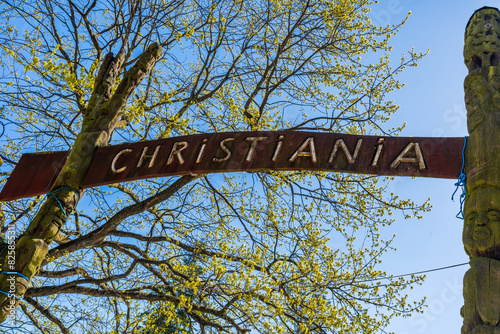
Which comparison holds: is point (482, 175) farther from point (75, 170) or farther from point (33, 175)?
point (33, 175)

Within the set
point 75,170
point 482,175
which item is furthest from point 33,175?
point 482,175

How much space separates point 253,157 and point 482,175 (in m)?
1.95

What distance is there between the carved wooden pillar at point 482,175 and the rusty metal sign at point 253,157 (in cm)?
22

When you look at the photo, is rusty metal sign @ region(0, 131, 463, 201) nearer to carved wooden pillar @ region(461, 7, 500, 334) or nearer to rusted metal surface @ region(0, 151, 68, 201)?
rusted metal surface @ region(0, 151, 68, 201)

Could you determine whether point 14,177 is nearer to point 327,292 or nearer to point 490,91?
point 327,292

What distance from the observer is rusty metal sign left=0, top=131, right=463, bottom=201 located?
372 cm

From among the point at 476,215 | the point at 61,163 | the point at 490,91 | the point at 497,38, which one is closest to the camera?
the point at 476,215

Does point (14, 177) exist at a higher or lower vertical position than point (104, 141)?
lower

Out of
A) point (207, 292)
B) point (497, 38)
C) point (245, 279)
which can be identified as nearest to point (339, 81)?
point (497, 38)

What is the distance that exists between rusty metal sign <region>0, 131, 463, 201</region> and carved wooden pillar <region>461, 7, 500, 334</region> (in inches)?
8.8

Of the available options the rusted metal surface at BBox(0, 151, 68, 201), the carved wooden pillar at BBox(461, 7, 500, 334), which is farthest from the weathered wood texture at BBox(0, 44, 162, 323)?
the carved wooden pillar at BBox(461, 7, 500, 334)

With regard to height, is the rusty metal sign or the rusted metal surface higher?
→ the rusty metal sign

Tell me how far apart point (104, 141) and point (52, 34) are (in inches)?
118

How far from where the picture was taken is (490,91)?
3803mm
